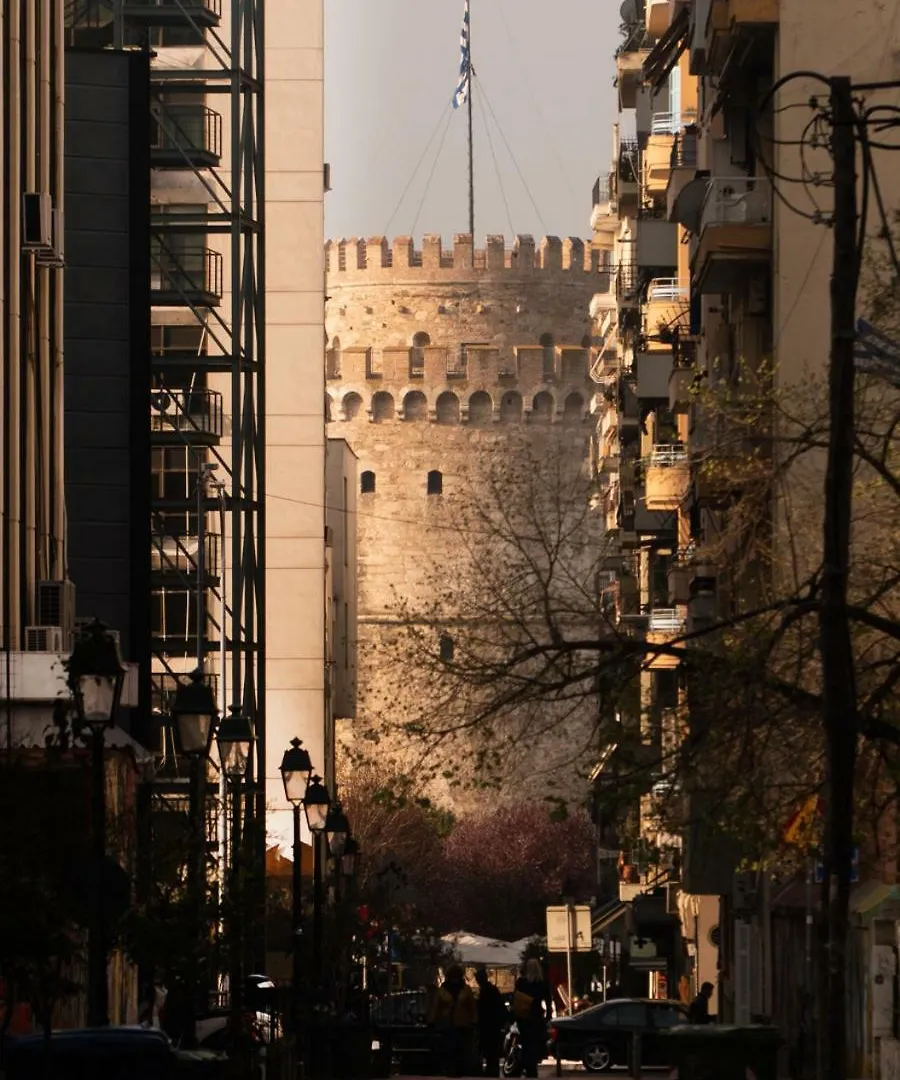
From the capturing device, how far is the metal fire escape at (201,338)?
45406 millimetres

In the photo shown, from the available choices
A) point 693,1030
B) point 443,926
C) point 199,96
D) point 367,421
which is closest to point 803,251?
point 693,1030

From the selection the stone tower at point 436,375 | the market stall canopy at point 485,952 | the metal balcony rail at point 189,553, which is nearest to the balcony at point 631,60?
the metal balcony rail at point 189,553

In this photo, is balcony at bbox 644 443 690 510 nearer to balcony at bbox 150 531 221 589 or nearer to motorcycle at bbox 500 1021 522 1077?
balcony at bbox 150 531 221 589

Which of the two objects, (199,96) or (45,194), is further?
(199,96)

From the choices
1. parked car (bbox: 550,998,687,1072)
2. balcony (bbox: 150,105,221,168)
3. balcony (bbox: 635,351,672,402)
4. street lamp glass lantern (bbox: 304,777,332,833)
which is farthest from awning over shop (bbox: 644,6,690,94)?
street lamp glass lantern (bbox: 304,777,332,833)

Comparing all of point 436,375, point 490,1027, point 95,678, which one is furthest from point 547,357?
point 95,678

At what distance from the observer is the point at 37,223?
91.1 feet

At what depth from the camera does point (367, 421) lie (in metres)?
96.4

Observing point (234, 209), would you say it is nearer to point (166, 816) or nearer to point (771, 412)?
point (166, 816)

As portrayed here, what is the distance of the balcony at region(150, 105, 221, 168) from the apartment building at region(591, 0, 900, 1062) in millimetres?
6532

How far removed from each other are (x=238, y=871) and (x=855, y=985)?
458 cm

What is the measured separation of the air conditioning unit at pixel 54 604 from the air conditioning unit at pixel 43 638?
750 millimetres

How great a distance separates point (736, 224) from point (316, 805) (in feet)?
25.2

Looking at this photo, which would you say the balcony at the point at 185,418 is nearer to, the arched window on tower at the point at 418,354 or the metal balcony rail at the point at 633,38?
the metal balcony rail at the point at 633,38
